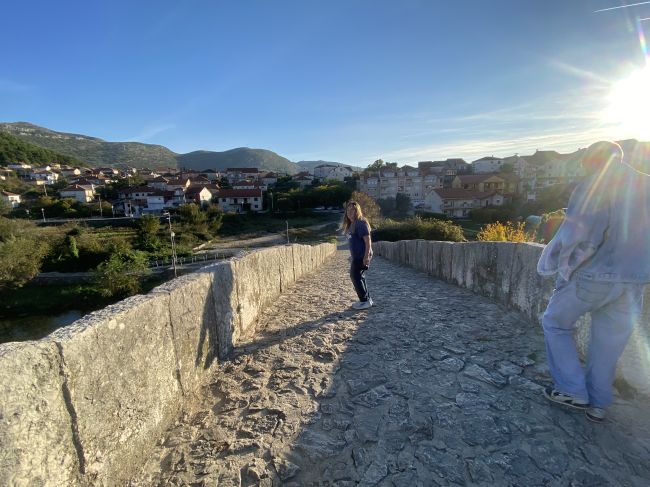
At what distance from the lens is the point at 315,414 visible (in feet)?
8.70

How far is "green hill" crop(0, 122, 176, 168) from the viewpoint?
170375 mm

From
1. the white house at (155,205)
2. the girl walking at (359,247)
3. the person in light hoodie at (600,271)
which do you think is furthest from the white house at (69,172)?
the person in light hoodie at (600,271)

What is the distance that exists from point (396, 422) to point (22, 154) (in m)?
147

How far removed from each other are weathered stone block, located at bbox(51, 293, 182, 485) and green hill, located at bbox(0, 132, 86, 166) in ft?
453

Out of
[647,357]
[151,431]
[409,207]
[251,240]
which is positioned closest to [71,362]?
[151,431]

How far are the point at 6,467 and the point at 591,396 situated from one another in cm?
333

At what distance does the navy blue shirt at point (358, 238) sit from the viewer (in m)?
5.20

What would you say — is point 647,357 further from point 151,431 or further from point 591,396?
point 151,431

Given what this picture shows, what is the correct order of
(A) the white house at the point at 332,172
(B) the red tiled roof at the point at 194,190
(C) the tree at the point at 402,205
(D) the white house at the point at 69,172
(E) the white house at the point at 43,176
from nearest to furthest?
(C) the tree at the point at 402,205 → (B) the red tiled roof at the point at 194,190 → (E) the white house at the point at 43,176 → (D) the white house at the point at 69,172 → (A) the white house at the point at 332,172

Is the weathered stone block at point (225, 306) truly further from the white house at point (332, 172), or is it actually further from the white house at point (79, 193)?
the white house at point (332, 172)

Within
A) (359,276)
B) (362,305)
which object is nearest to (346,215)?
(359,276)

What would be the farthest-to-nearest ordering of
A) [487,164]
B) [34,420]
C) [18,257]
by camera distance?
[487,164] → [18,257] → [34,420]

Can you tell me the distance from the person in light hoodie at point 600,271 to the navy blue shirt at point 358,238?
290cm

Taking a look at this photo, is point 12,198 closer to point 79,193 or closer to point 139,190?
point 79,193
